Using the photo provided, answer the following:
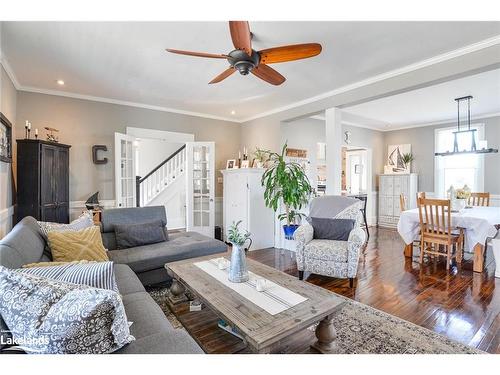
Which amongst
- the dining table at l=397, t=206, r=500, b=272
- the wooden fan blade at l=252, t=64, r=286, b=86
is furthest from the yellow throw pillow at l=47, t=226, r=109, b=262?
the dining table at l=397, t=206, r=500, b=272

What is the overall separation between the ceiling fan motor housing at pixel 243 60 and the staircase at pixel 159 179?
494 centimetres

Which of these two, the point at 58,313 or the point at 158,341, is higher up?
the point at 58,313

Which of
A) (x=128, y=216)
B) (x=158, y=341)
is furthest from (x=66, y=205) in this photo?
(x=158, y=341)

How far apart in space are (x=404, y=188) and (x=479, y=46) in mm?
4509

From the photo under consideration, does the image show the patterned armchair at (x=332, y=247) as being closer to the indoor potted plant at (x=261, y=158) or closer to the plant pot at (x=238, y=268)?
the plant pot at (x=238, y=268)

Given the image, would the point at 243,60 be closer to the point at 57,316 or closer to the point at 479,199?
the point at 57,316

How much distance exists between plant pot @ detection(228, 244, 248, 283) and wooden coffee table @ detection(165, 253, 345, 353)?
0.11 metres

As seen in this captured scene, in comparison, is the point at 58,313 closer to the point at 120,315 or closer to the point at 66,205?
the point at 120,315

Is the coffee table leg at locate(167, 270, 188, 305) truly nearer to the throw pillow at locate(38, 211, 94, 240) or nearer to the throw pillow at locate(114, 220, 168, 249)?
the throw pillow at locate(114, 220, 168, 249)

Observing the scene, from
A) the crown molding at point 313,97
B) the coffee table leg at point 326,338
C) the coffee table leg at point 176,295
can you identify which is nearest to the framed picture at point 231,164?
the crown molding at point 313,97

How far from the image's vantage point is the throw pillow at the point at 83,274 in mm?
1280

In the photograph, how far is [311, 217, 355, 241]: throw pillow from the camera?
333cm
